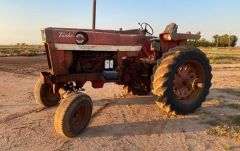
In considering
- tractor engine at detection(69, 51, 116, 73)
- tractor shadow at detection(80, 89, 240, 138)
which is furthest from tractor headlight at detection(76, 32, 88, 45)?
tractor shadow at detection(80, 89, 240, 138)

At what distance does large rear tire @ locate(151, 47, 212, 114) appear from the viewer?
6.59 metres

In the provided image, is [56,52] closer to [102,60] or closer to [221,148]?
[102,60]

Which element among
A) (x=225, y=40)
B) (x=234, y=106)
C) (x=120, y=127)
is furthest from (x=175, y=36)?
(x=225, y=40)

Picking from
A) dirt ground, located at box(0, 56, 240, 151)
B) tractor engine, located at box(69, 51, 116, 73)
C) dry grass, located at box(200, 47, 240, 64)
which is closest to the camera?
dirt ground, located at box(0, 56, 240, 151)

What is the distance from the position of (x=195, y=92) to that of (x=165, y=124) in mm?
1448

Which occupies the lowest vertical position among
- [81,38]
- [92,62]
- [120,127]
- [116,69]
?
[120,127]

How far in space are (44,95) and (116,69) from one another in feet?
5.78

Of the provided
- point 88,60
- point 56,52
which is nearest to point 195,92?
point 88,60

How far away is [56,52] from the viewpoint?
6352 millimetres

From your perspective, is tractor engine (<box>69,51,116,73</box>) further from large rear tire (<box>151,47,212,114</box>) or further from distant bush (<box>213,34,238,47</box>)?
distant bush (<box>213,34,238,47</box>)

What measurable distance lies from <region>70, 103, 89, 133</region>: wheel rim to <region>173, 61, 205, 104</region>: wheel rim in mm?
2251

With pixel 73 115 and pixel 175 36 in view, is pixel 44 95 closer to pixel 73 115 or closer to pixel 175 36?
pixel 73 115

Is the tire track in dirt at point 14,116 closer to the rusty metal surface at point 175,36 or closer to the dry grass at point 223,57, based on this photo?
the rusty metal surface at point 175,36

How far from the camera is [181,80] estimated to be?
24.1ft
